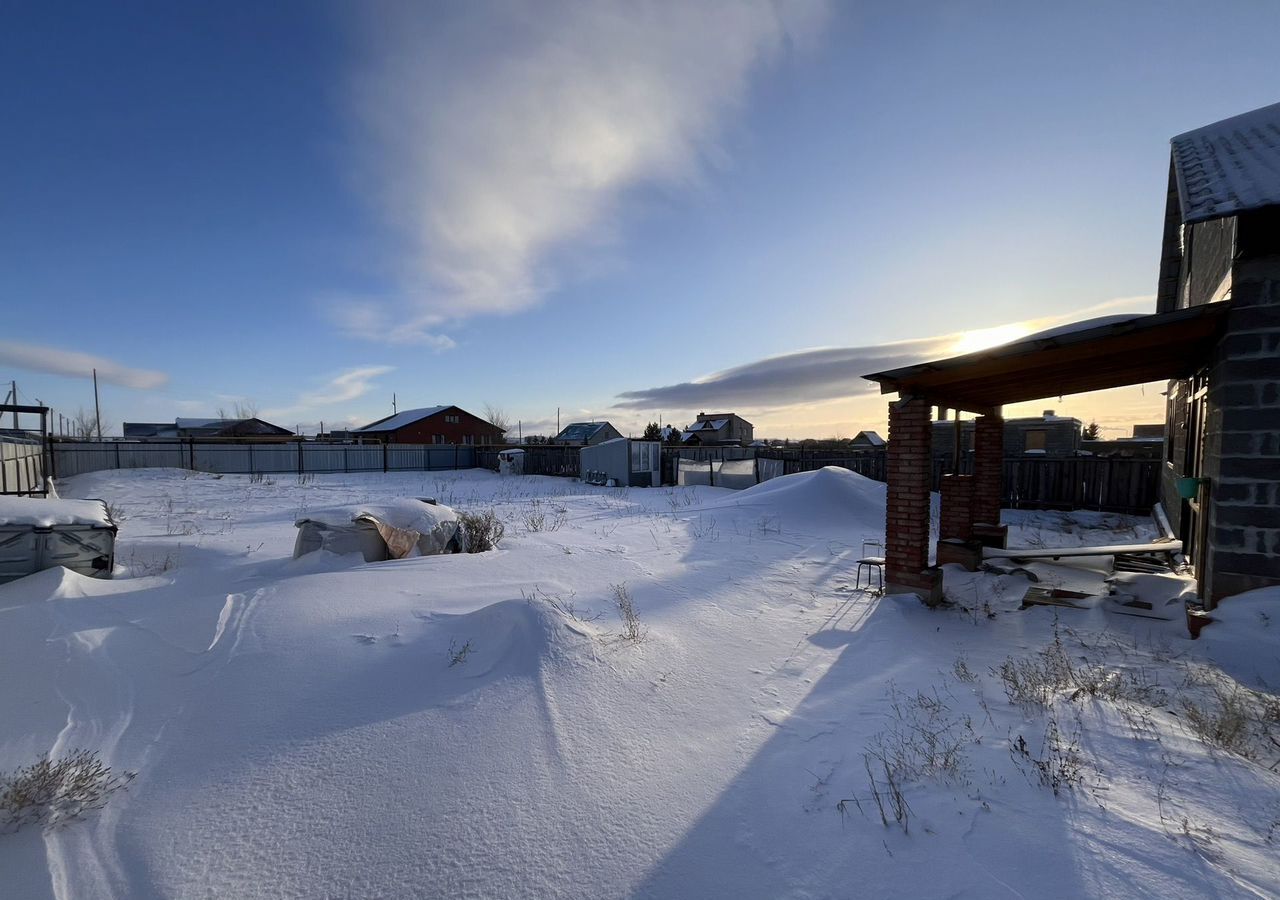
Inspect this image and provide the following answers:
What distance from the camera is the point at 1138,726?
10.1 ft

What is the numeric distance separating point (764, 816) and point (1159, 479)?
630 inches

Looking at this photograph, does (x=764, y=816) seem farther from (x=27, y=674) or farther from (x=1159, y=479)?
(x=1159, y=479)

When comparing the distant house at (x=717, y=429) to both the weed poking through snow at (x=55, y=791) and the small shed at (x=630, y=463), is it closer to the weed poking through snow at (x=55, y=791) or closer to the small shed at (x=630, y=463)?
the small shed at (x=630, y=463)

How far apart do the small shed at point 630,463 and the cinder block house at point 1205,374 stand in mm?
14633

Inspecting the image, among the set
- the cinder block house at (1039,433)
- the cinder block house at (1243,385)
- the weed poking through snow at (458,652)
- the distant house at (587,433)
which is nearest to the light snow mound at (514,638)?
the weed poking through snow at (458,652)

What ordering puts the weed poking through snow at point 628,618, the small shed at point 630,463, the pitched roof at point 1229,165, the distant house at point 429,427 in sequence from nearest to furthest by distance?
the pitched roof at point 1229,165 < the weed poking through snow at point 628,618 < the small shed at point 630,463 < the distant house at point 429,427

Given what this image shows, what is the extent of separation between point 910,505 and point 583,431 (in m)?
45.8

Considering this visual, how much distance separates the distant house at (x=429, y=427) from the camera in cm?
4416

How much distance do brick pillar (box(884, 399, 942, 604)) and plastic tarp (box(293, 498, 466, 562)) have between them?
6274 millimetres

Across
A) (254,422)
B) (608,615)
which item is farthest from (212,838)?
(254,422)

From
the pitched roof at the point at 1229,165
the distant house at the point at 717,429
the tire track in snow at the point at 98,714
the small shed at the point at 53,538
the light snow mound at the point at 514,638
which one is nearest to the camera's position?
the tire track in snow at the point at 98,714

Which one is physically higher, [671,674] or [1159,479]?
[1159,479]

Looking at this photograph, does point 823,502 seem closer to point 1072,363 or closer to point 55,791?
point 1072,363

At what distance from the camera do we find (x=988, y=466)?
8.95 m
